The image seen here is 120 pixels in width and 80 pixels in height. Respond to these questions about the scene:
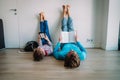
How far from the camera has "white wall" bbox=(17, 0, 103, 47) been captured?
4379 millimetres

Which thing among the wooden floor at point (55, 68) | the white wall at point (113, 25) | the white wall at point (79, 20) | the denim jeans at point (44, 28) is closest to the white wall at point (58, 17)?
the white wall at point (79, 20)

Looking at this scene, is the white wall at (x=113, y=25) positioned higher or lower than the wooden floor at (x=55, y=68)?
higher

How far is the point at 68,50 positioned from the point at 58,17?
1263mm

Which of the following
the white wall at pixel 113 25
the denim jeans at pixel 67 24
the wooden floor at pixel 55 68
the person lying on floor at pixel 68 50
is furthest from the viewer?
the denim jeans at pixel 67 24

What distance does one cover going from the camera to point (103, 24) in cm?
445

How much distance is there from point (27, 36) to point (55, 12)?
1.06 m

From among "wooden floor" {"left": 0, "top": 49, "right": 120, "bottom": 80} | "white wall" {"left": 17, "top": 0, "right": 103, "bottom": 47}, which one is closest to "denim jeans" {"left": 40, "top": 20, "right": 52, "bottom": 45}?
"white wall" {"left": 17, "top": 0, "right": 103, "bottom": 47}

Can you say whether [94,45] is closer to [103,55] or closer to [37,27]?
[103,55]

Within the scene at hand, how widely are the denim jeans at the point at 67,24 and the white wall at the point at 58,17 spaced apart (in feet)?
0.65

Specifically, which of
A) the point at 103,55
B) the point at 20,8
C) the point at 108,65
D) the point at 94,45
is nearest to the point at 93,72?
the point at 108,65

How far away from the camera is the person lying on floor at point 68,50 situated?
2986 mm

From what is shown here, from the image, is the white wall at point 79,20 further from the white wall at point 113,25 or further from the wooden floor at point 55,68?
the wooden floor at point 55,68

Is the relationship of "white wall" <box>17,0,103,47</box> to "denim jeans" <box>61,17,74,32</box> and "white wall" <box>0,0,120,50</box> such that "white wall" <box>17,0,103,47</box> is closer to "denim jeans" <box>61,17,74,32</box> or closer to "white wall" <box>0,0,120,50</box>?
"white wall" <box>0,0,120,50</box>

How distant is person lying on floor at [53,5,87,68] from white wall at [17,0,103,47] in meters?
0.20
